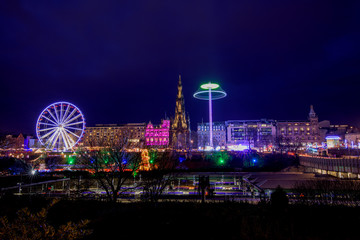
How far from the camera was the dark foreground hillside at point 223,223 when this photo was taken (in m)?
8.18

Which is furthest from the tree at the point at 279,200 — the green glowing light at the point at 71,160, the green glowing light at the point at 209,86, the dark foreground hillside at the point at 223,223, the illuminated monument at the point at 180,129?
the illuminated monument at the point at 180,129

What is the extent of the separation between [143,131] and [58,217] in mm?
133028

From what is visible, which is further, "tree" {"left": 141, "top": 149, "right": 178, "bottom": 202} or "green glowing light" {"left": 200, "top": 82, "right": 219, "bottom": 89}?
"green glowing light" {"left": 200, "top": 82, "right": 219, "bottom": 89}

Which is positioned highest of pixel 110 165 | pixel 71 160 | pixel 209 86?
pixel 209 86

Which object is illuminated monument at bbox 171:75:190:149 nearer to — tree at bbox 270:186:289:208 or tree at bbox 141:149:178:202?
tree at bbox 141:149:178:202

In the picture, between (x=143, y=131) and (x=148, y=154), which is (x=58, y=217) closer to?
(x=148, y=154)

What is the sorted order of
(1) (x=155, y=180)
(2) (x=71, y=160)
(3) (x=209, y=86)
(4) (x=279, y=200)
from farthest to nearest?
1. (3) (x=209, y=86)
2. (2) (x=71, y=160)
3. (1) (x=155, y=180)
4. (4) (x=279, y=200)

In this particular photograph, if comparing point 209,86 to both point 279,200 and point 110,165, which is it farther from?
point 279,200

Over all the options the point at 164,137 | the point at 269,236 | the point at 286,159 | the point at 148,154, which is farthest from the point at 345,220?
the point at 164,137

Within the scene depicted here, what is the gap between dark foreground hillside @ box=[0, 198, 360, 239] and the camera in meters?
8.18

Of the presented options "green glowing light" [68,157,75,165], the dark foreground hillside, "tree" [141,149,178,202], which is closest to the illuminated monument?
"green glowing light" [68,157,75,165]

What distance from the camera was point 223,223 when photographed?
29.6 feet

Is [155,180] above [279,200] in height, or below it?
below

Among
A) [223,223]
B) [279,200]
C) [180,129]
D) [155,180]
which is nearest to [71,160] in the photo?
[180,129]
